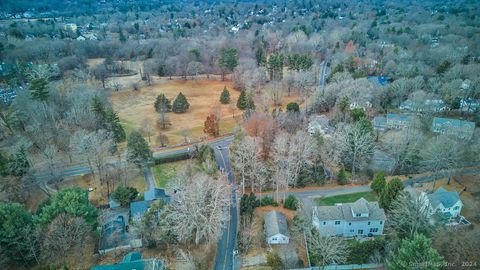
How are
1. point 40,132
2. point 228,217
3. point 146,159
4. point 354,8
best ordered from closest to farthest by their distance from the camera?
point 228,217
point 146,159
point 40,132
point 354,8

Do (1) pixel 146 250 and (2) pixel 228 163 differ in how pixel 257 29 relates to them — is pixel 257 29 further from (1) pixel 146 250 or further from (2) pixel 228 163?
(1) pixel 146 250

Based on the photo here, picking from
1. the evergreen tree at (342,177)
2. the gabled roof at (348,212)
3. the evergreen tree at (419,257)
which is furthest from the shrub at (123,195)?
the evergreen tree at (419,257)

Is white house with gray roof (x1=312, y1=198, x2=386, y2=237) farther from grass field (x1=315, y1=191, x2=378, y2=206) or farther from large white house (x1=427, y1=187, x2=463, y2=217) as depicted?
large white house (x1=427, y1=187, x2=463, y2=217)

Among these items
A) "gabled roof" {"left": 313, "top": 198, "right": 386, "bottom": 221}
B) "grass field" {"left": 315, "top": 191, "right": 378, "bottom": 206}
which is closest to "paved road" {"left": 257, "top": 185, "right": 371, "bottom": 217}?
"grass field" {"left": 315, "top": 191, "right": 378, "bottom": 206}

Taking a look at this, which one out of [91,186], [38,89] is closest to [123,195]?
[91,186]

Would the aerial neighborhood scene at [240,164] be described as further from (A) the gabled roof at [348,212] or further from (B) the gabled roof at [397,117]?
(B) the gabled roof at [397,117]

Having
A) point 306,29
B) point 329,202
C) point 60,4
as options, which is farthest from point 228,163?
point 60,4

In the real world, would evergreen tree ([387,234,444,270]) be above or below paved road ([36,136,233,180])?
above

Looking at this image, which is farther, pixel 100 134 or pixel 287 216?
pixel 100 134
